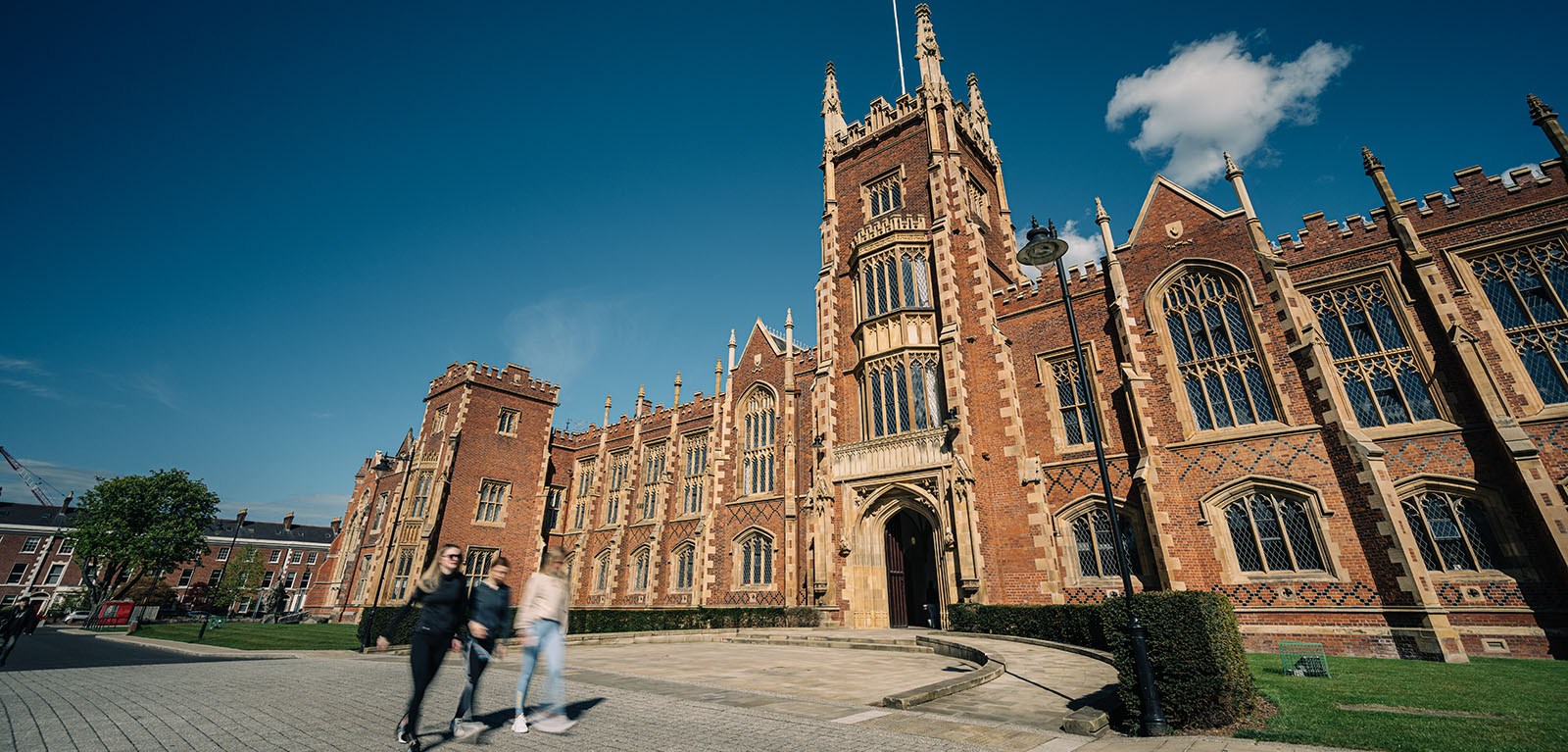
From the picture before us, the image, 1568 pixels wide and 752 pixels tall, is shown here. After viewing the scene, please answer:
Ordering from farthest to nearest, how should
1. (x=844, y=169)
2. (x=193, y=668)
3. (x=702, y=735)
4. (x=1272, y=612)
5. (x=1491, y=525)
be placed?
(x=844, y=169), (x=1272, y=612), (x=1491, y=525), (x=193, y=668), (x=702, y=735)

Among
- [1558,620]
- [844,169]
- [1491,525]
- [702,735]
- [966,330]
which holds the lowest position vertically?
[702,735]

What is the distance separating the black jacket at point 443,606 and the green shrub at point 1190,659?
732cm

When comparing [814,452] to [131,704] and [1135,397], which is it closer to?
[1135,397]

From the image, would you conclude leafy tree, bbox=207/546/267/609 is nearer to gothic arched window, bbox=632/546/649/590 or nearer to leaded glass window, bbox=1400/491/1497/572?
gothic arched window, bbox=632/546/649/590

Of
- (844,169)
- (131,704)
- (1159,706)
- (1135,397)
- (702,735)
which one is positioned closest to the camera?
(702,735)

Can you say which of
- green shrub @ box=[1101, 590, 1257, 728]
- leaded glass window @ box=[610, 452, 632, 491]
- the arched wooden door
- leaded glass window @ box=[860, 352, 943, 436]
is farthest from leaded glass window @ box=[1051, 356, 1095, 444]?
leaded glass window @ box=[610, 452, 632, 491]

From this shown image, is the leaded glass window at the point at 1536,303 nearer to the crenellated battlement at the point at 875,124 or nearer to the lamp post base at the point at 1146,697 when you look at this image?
the lamp post base at the point at 1146,697

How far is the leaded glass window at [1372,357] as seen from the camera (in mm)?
15148

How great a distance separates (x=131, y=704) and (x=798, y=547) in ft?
62.9

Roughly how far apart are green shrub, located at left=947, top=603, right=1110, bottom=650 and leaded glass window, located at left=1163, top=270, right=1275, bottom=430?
744 cm

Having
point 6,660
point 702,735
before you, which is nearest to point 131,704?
point 702,735

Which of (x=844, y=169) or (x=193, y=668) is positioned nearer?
(x=193, y=668)

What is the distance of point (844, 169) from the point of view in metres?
28.7

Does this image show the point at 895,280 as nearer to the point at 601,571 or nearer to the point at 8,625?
the point at 601,571
